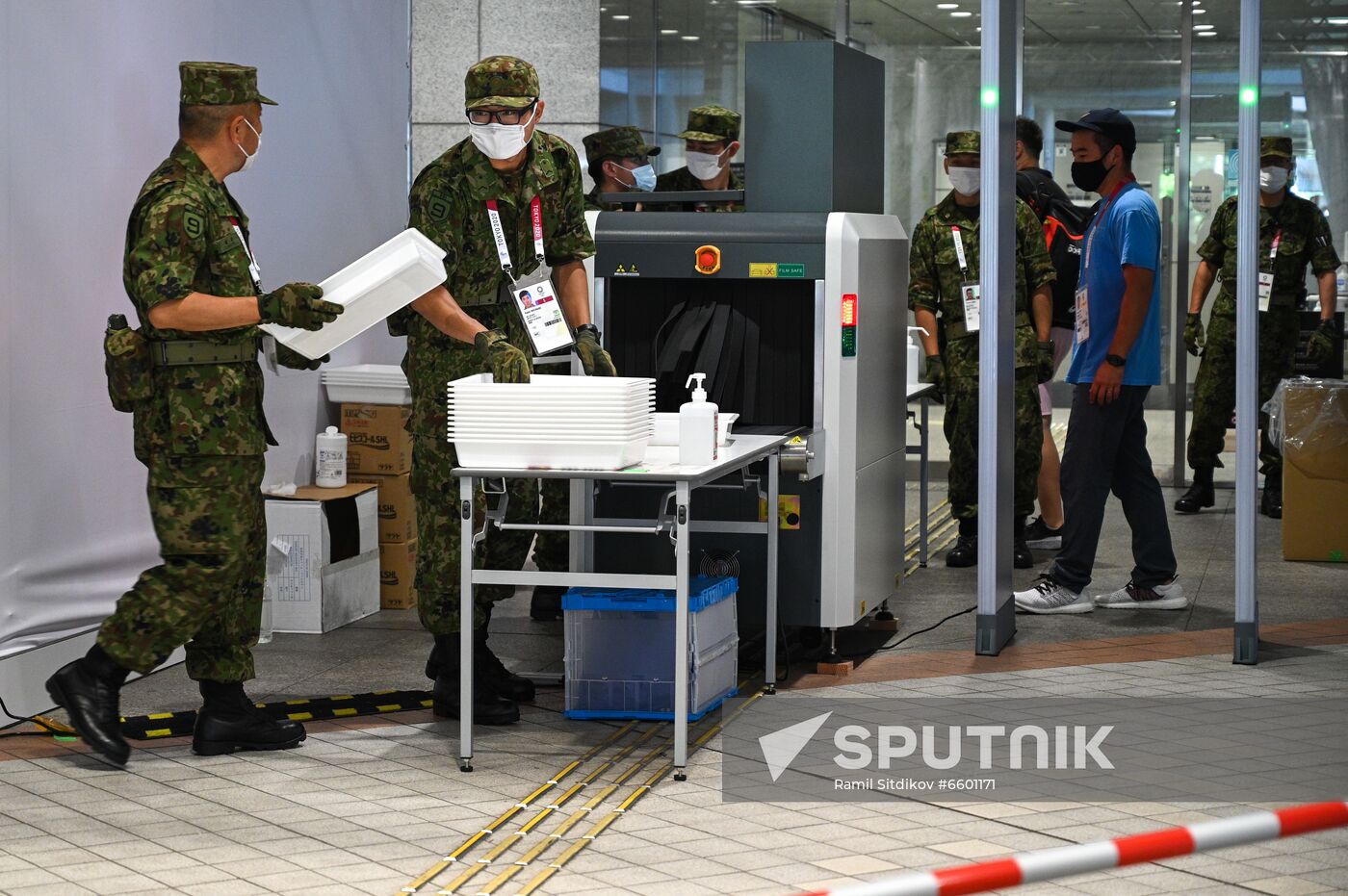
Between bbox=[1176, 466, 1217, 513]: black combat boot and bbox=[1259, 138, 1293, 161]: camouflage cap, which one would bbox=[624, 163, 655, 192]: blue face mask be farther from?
→ bbox=[1176, 466, 1217, 513]: black combat boot

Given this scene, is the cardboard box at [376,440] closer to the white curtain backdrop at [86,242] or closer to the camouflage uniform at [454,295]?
the white curtain backdrop at [86,242]

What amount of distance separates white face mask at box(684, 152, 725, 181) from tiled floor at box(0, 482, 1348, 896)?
270 cm

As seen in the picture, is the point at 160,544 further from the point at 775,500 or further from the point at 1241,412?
the point at 1241,412

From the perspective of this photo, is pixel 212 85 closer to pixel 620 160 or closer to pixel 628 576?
pixel 628 576

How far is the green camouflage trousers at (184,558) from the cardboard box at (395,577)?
85.7 inches

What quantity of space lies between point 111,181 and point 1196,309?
5.94m

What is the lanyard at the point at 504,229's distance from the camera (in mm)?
4957

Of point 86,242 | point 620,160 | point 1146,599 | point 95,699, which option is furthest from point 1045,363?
point 95,699

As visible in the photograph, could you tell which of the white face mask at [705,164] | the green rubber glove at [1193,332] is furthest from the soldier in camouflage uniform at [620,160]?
the green rubber glove at [1193,332]

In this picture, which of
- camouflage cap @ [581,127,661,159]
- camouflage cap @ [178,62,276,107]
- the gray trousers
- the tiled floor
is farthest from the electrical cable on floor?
camouflage cap @ [178,62,276,107]

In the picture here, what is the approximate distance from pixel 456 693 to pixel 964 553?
3441 mm

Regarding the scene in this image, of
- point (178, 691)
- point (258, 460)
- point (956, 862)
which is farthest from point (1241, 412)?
point (178, 691)

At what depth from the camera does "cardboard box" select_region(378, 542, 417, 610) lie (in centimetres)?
682

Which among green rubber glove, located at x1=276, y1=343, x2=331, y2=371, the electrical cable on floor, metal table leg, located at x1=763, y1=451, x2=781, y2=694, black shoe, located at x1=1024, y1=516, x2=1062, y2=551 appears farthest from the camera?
black shoe, located at x1=1024, y1=516, x2=1062, y2=551
